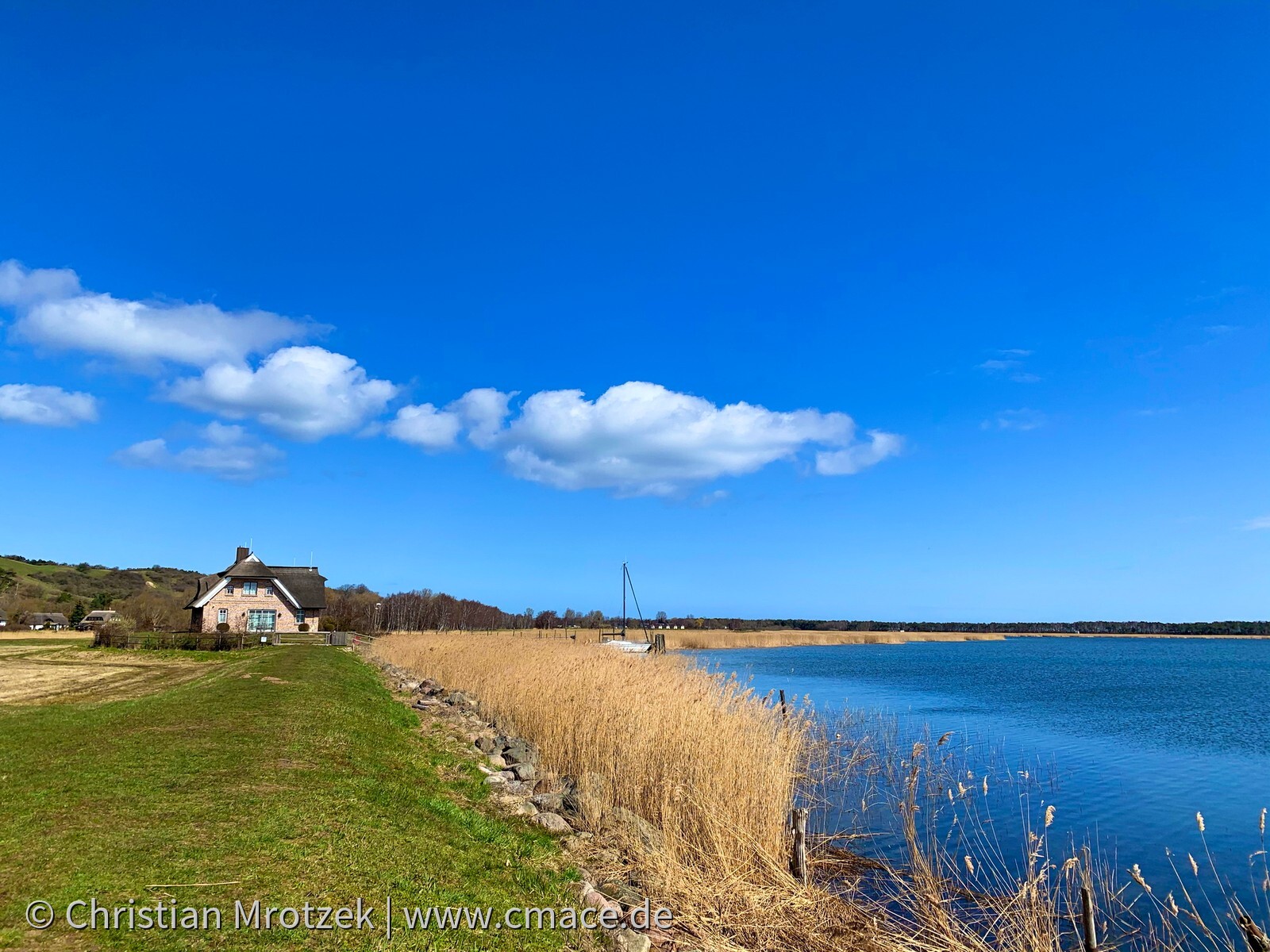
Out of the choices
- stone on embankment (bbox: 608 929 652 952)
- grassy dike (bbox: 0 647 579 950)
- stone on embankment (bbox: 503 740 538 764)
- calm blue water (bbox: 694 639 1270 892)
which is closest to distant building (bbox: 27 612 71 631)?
calm blue water (bbox: 694 639 1270 892)

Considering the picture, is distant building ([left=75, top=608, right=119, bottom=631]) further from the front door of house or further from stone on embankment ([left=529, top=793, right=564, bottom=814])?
stone on embankment ([left=529, top=793, right=564, bottom=814])

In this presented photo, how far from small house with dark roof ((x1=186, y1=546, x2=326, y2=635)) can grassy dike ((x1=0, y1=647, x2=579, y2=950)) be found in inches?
1524

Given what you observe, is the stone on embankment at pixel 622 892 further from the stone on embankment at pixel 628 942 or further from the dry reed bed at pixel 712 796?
the stone on embankment at pixel 628 942

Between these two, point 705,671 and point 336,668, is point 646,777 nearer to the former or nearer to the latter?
point 705,671

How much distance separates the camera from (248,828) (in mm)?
6789

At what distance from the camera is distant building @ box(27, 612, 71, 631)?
62406mm

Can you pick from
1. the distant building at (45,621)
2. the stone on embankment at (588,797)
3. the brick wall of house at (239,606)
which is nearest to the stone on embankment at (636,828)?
the stone on embankment at (588,797)

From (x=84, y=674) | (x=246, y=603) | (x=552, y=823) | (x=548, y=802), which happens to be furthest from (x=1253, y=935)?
(x=246, y=603)

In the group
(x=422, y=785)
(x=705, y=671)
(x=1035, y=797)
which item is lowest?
(x=1035, y=797)

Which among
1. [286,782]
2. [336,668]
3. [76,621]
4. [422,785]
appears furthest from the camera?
[76,621]

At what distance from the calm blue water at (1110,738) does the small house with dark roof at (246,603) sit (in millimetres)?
32582

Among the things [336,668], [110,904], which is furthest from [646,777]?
[336,668]

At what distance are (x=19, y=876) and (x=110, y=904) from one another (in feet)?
2.97

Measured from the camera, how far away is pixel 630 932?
6.33 metres
